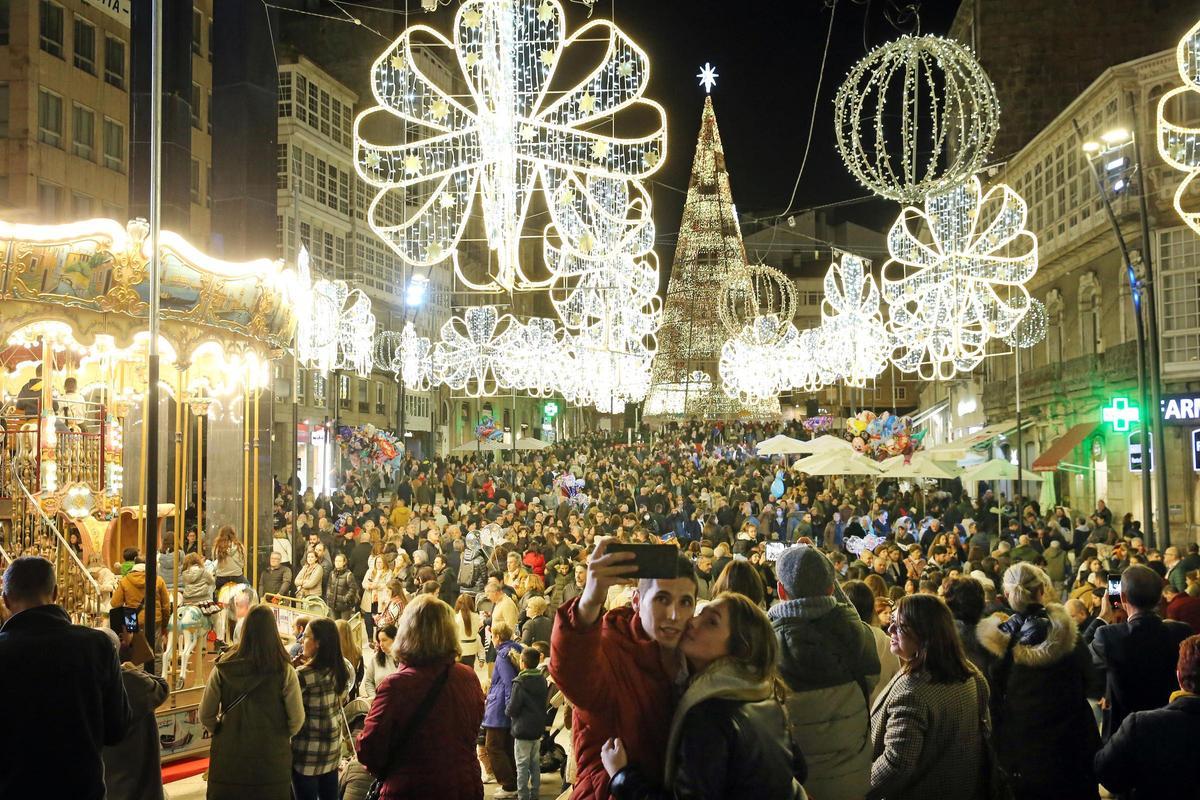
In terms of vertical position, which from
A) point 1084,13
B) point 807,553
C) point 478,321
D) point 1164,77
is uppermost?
point 1084,13

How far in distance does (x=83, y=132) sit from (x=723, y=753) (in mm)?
31036

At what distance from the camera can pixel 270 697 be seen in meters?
5.32

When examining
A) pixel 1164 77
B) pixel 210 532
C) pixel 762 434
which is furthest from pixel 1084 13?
pixel 210 532

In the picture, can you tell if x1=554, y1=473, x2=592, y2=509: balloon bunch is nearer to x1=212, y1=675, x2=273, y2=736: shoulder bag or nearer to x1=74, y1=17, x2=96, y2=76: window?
x1=74, y1=17, x2=96, y2=76: window

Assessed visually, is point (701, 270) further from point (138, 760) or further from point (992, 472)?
point (138, 760)

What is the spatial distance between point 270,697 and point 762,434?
4808cm

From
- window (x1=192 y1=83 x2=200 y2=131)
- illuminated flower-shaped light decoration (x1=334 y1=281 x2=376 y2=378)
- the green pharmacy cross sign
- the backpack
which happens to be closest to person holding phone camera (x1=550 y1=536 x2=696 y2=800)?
the backpack

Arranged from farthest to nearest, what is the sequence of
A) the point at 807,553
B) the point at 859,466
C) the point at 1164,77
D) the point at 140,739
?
the point at 1164,77
the point at 859,466
the point at 140,739
the point at 807,553

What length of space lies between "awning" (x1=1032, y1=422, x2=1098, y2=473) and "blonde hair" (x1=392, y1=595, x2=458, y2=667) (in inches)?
936

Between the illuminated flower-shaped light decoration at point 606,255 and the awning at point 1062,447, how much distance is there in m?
10.4

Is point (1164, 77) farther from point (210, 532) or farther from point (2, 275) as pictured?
point (2, 275)

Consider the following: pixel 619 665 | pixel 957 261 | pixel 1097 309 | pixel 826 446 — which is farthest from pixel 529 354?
pixel 619 665

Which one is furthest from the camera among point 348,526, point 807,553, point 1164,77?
point 1164,77

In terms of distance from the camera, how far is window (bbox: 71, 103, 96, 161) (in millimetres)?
28453
